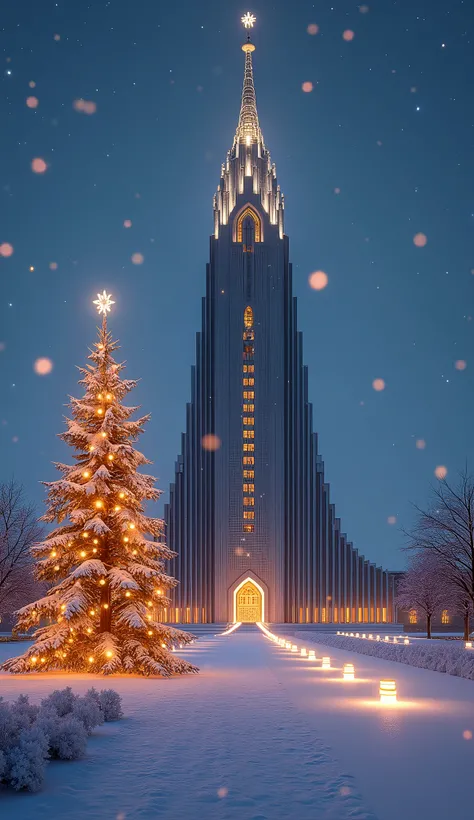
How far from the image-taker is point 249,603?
98.6 m

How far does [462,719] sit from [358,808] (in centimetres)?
716

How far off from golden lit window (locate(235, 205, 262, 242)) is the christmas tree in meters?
79.7

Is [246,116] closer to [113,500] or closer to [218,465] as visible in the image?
[218,465]

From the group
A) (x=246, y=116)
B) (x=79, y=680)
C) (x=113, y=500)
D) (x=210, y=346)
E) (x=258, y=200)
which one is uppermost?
(x=246, y=116)

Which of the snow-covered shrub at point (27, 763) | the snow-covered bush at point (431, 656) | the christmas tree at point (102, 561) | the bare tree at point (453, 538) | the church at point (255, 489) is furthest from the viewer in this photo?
the church at point (255, 489)


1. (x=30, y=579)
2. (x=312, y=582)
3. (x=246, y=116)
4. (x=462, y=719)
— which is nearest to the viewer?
(x=462, y=719)

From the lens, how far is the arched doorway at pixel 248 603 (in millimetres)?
98206

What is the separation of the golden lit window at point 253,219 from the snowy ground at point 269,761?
89.6m

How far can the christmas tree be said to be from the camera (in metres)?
24.7

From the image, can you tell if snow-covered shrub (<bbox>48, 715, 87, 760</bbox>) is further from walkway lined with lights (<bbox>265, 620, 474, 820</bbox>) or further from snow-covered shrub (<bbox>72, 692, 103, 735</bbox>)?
walkway lined with lights (<bbox>265, 620, 474, 820</bbox>)

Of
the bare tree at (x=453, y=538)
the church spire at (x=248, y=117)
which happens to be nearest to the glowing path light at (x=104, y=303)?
the bare tree at (x=453, y=538)

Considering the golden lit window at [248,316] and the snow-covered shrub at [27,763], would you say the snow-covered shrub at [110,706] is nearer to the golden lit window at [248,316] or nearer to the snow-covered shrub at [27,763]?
the snow-covered shrub at [27,763]

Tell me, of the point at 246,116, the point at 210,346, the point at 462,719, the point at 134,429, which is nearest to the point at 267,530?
the point at 210,346

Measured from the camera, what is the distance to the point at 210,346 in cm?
10212
